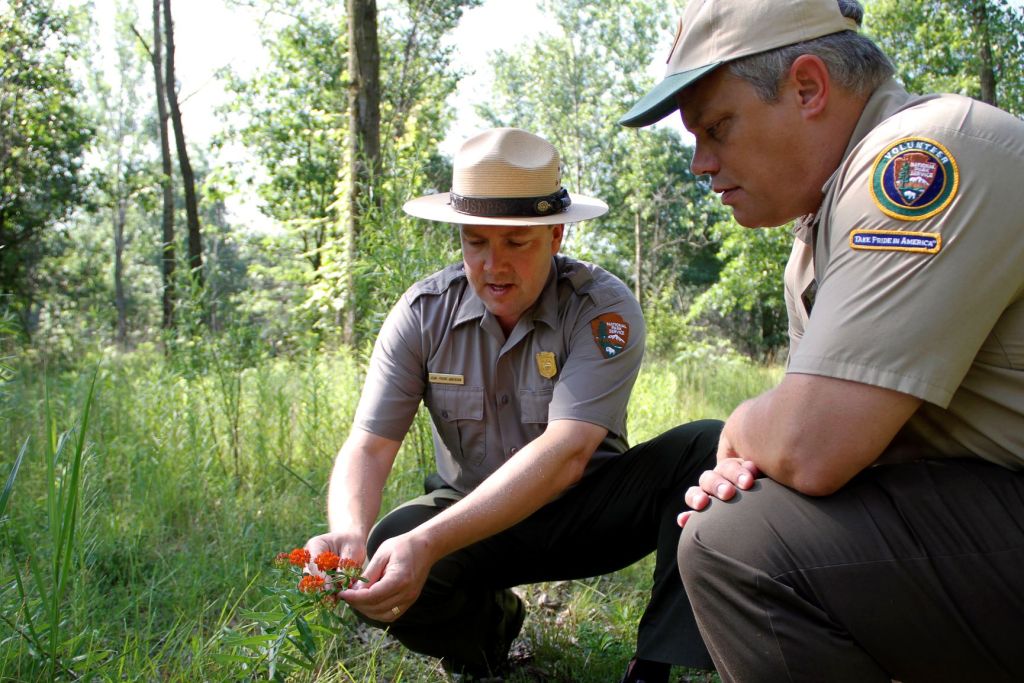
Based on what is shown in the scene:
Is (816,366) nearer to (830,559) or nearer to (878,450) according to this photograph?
(878,450)

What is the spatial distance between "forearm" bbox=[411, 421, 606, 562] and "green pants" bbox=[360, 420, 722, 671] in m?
0.28

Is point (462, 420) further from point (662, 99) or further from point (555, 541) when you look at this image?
point (662, 99)

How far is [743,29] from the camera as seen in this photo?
179cm

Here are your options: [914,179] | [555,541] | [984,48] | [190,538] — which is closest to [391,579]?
[555,541]

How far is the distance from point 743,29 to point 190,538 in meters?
3.00

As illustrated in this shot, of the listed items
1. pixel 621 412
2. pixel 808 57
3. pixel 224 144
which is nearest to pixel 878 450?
pixel 808 57

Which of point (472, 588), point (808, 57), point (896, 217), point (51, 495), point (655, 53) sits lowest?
point (472, 588)

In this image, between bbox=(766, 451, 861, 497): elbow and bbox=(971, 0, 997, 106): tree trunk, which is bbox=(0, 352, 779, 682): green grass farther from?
bbox=(971, 0, 997, 106): tree trunk

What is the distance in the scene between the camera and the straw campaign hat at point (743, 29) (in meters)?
1.77

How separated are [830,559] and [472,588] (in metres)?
1.30

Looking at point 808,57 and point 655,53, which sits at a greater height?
point 655,53

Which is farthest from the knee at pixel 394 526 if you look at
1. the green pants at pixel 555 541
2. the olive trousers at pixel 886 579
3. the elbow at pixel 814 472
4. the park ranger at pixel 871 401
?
the elbow at pixel 814 472

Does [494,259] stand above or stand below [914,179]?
below

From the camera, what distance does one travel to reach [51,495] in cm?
195
